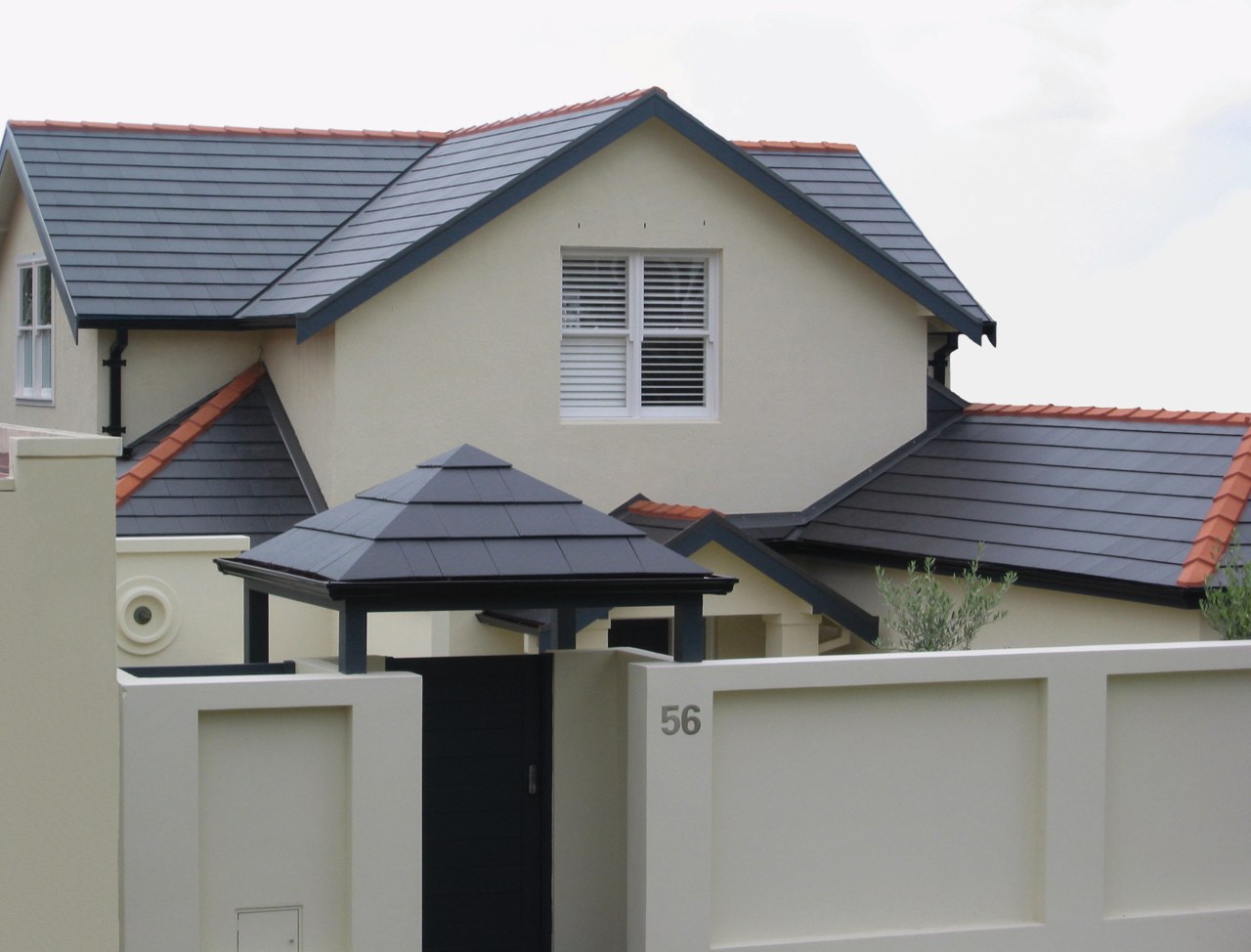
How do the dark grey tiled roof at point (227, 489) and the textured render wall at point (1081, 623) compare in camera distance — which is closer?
the textured render wall at point (1081, 623)

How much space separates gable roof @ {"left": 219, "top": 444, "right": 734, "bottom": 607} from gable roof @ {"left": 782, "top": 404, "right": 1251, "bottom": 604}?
6205 mm

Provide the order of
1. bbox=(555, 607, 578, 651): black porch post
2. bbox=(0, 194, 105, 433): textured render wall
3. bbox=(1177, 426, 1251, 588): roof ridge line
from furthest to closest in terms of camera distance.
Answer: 1. bbox=(0, 194, 105, 433): textured render wall
2. bbox=(1177, 426, 1251, 588): roof ridge line
3. bbox=(555, 607, 578, 651): black porch post

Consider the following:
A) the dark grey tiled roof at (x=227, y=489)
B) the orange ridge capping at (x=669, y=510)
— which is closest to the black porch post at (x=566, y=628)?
the orange ridge capping at (x=669, y=510)

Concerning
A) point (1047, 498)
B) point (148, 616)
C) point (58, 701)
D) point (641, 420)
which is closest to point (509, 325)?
point (641, 420)

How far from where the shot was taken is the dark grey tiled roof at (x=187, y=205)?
19703mm

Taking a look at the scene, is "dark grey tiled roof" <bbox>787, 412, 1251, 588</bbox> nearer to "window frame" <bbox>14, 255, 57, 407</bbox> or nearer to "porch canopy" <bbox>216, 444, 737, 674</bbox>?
"porch canopy" <bbox>216, 444, 737, 674</bbox>

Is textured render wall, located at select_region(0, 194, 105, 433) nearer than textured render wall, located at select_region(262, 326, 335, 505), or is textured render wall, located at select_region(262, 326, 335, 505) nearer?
textured render wall, located at select_region(262, 326, 335, 505)

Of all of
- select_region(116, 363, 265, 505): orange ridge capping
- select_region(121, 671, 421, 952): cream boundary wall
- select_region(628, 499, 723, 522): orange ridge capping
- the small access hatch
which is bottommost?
the small access hatch

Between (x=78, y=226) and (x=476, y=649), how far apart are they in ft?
24.5

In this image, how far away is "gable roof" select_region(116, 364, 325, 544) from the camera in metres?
18.0

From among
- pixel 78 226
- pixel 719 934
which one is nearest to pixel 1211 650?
pixel 719 934

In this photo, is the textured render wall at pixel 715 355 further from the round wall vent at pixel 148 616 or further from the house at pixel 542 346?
the round wall vent at pixel 148 616

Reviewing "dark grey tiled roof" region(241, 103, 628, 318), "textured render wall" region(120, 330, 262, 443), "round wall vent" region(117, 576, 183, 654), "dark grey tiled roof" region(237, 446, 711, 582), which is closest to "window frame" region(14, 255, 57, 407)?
"textured render wall" region(120, 330, 262, 443)

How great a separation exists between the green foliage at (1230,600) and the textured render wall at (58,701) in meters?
8.84
